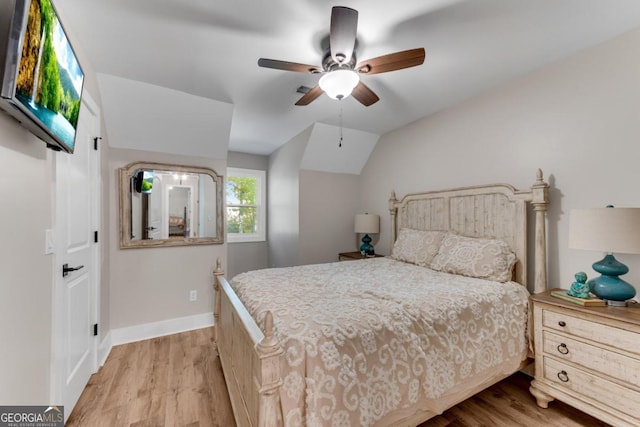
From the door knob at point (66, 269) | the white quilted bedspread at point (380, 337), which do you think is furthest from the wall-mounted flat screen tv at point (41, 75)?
the white quilted bedspread at point (380, 337)

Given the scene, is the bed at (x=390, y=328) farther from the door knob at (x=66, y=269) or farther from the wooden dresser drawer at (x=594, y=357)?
the door knob at (x=66, y=269)

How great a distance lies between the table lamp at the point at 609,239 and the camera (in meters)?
1.50

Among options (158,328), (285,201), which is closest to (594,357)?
(285,201)

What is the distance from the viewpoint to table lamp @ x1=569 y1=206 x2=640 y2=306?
1.50 meters

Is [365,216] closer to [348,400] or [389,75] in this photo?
[389,75]

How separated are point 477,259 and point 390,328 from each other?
4.61 feet

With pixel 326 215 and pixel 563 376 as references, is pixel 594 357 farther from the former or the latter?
pixel 326 215

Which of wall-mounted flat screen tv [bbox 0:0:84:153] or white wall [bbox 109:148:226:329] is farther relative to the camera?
white wall [bbox 109:148:226:329]

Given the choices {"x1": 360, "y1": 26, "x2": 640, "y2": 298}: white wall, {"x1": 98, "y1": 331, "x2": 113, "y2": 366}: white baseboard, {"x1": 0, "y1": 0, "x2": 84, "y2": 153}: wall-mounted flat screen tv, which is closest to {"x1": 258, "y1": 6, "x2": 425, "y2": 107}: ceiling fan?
{"x1": 0, "y1": 0, "x2": 84, "y2": 153}: wall-mounted flat screen tv

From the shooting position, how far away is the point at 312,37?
1801mm

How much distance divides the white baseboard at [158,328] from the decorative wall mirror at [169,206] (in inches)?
34.6

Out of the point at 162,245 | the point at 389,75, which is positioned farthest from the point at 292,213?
the point at 389,75

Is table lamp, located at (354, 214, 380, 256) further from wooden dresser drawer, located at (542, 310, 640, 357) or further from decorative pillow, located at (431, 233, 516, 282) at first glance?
wooden dresser drawer, located at (542, 310, 640, 357)

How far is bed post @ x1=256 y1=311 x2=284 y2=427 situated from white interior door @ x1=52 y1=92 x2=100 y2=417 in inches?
53.7
